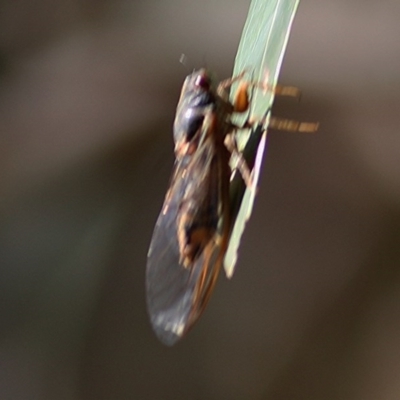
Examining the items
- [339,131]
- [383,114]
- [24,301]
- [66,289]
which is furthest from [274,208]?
[24,301]

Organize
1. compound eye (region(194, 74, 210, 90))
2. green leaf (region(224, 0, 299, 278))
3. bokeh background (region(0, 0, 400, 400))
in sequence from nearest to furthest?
green leaf (region(224, 0, 299, 278)) < compound eye (region(194, 74, 210, 90)) < bokeh background (region(0, 0, 400, 400))

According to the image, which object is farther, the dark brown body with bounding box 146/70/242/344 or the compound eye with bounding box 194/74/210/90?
the compound eye with bounding box 194/74/210/90

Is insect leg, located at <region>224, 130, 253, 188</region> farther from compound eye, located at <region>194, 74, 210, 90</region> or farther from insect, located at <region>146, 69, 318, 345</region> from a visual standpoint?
compound eye, located at <region>194, 74, 210, 90</region>

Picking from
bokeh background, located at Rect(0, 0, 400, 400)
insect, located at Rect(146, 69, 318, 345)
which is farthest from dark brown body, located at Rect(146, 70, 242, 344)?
bokeh background, located at Rect(0, 0, 400, 400)

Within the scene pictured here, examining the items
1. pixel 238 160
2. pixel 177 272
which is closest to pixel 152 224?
pixel 177 272

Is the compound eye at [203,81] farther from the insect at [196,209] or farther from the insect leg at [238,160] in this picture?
the insect leg at [238,160]

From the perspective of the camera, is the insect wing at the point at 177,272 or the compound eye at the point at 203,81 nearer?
the insect wing at the point at 177,272

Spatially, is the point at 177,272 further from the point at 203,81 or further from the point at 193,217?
Result: the point at 203,81

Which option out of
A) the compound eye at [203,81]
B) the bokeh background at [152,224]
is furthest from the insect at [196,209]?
the bokeh background at [152,224]
